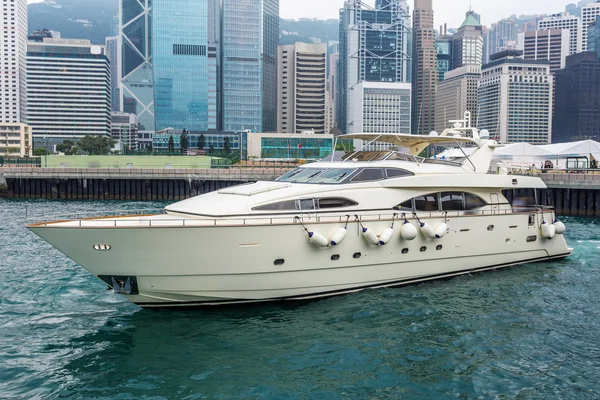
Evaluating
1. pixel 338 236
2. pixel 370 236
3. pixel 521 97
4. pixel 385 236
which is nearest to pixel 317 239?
pixel 338 236

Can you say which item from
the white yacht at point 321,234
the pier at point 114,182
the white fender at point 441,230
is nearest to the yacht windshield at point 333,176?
the white yacht at point 321,234

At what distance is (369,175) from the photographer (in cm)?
1608

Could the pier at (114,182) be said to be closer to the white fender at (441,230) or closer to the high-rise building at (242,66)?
the white fender at (441,230)

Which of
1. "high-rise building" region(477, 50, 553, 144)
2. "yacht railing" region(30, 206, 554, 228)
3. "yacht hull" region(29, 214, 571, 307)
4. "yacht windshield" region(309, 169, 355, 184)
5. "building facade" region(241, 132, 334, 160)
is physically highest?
"high-rise building" region(477, 50, 553, 144)

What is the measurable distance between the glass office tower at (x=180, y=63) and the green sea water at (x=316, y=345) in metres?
163

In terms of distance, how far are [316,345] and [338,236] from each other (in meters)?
3.01

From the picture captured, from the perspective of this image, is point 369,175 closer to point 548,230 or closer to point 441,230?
point 441,230

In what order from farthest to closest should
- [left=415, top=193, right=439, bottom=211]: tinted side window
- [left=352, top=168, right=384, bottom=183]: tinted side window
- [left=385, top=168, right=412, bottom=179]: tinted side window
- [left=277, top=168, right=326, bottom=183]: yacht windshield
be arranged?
1. [left=415, top=193, right=439, bottom=211]: tinted side window
2. [left=385, top=168, right=412, bottom=179]: tinted side window
3. [left=277, top=168, right=326, bottom=183]: yacht windshield
4. [left=352, top=168, right=384, bottom=183]: tinted side window

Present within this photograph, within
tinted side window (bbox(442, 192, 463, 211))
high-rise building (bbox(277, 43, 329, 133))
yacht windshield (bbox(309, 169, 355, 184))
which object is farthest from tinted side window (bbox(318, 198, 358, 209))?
high-rise building (bbox(277, 43, 329, 133))

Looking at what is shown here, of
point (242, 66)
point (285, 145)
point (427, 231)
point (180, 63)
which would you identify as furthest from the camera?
point (180, 63)

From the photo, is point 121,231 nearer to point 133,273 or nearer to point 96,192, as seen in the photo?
point 133,273

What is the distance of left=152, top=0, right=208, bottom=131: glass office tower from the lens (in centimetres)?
16988

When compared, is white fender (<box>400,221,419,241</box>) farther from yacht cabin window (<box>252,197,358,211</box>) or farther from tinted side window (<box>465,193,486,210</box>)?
tinted side window (<box>465,193,486,210</box>)

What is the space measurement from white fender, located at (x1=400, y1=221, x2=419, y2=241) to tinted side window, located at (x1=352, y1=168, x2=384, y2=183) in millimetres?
1644
